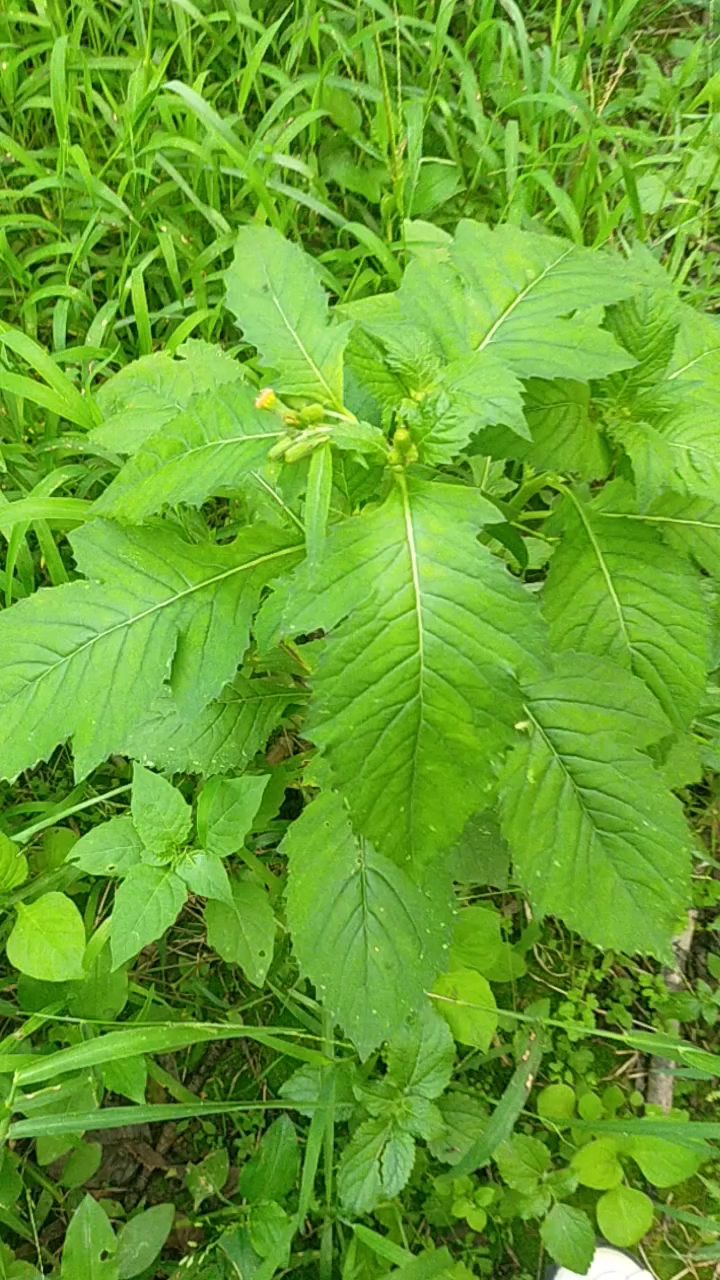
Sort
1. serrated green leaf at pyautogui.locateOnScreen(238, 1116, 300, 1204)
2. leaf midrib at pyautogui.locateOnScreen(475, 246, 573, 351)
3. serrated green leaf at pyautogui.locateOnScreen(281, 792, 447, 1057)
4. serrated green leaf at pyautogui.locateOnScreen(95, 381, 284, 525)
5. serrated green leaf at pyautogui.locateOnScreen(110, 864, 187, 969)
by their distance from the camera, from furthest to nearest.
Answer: serrated green leaf at pyautogui.locateOnScreen(238, 1116, 300, 1204), serrated green leaf at pyautogui.locateOnScreen(110, 864, 187, 969), serrated green leaf at pyautogui.locateOnScreen(281, 792, 447, 1057), leaf midrib at pyautogui.locateOnScreen(475, 246, 573, 351), serrated green leaf at pyautogui.locateOnScreen(95, 381, 284, 525)

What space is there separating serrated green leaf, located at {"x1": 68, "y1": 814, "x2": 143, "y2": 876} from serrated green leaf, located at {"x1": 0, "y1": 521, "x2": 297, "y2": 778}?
0.42 m

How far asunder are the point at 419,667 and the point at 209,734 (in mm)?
721

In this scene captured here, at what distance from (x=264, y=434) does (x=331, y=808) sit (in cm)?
64

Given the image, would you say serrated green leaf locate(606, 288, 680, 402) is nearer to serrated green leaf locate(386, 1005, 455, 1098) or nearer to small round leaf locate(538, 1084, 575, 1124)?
serrated green leaf locate(386, 1005, 455, 1098)

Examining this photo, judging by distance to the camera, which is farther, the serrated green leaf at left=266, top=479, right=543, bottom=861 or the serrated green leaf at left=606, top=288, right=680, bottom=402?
the serrated green leaf at left=606, top=288, right=680, bottom=402

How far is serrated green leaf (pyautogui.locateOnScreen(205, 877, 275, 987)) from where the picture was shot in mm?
1859

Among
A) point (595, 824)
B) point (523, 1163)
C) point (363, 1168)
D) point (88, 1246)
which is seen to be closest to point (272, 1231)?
point (363, 1168)

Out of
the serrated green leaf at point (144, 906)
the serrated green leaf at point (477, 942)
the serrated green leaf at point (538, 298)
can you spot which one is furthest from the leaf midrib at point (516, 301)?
the serrated green leaf at point (477, 942)

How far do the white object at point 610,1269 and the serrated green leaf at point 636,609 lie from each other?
1.26m

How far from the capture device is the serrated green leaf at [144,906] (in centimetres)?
168

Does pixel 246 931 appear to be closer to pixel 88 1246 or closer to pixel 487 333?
pixel 88 1246

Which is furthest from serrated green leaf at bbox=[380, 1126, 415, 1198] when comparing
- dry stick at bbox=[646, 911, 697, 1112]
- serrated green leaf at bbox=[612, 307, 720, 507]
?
serrated green leaf at bbox=[612, 307, 720, 507]

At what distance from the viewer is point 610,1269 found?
78.6 inches

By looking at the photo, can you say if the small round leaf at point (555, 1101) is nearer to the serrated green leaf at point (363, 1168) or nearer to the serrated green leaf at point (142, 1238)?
the serrated green leaf at point (363, 1168)
